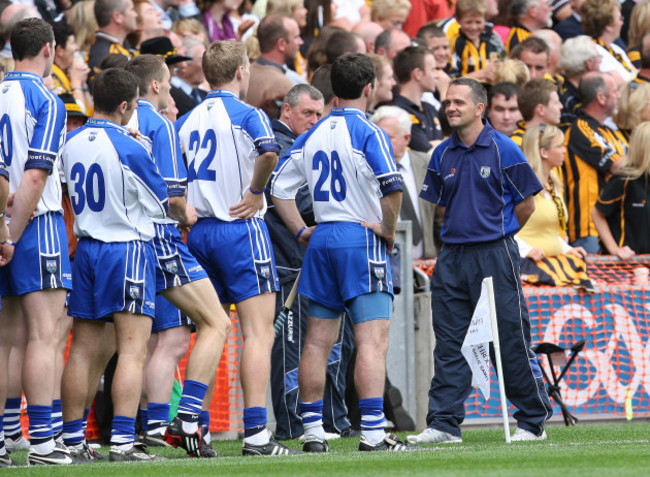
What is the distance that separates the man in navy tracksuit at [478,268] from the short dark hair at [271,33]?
351cm

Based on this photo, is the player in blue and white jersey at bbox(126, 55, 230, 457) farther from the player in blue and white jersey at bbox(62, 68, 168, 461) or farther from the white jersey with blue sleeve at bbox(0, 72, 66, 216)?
the white jersey with blue sleeve at bbox(0, 72, 66, 216)

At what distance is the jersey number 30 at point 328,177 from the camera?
8367 mm

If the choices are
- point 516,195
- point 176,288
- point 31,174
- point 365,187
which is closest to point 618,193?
point 516,195

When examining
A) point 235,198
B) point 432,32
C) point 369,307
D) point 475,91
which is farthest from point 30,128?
point 432,32

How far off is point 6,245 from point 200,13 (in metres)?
8.88

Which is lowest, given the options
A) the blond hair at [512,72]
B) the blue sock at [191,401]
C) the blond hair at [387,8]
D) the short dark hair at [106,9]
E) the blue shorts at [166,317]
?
the blue sock at [191,401]

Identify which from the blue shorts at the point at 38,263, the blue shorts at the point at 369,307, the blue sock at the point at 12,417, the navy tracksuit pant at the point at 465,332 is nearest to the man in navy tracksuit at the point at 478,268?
the navy tracksuit pant at the point at 465,332

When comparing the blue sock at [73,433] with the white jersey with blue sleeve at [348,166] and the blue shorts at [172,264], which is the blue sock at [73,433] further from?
the white jersey with blue sleeve at [348,166]

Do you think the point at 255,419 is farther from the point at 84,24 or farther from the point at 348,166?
the point at 84,24

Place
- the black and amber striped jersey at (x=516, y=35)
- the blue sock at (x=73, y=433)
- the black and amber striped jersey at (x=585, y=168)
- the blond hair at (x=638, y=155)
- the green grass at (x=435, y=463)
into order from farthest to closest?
the black and amber striped jersey at (x=516, y=35)
the black and amber striped jersey at (x=585, y=168)
the blond hair at (x=638, y=155)
the blue sock at (x=73, y=433)
the green grass at (x=435, y=463)

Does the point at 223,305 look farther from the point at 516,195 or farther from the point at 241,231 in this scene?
the point at 516,195

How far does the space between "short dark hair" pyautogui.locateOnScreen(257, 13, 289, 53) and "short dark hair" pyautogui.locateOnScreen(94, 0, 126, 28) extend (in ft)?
4.47

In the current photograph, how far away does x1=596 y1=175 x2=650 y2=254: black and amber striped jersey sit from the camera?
1257 cm

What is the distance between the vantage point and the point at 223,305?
28.5 feet
